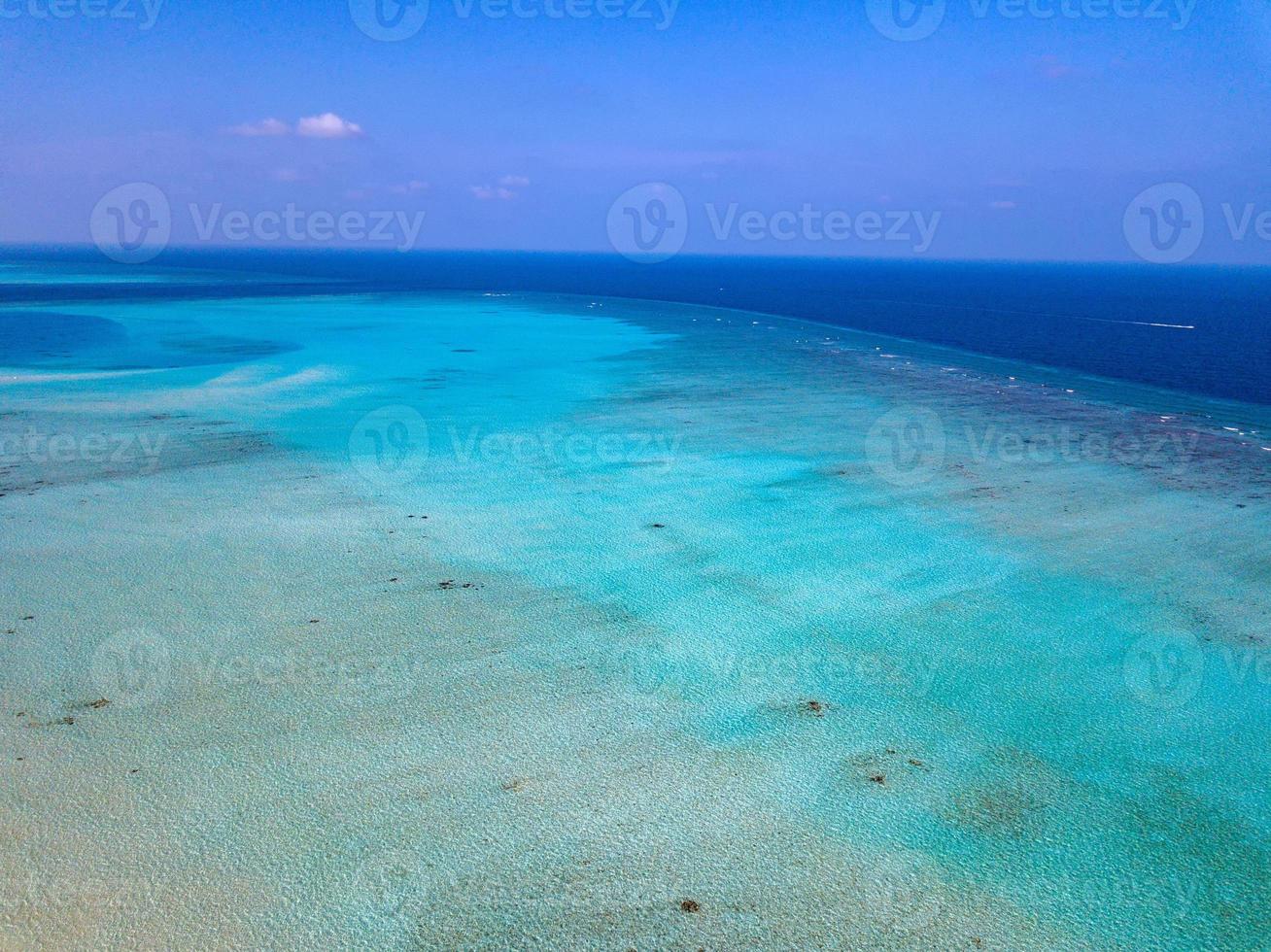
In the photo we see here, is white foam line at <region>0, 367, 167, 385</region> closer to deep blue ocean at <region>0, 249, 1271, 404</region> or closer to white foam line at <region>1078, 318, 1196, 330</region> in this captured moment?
deep blue ocean at <region>0, 249, 1271, 404</region>

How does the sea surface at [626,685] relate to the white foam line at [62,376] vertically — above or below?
below

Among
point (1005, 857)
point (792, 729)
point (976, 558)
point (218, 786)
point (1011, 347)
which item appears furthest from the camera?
point (1011, 347)

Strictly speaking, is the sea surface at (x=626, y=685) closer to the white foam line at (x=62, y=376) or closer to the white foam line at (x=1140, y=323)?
the white foam line at (x=62, y=376)

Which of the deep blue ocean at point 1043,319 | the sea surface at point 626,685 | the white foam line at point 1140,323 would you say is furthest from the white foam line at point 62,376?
the white foam line at point 1140,323

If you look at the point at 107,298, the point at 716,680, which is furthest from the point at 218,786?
the point at 107,298

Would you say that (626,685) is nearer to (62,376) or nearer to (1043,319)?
(62,376)

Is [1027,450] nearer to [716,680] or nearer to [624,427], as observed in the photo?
[624,427]

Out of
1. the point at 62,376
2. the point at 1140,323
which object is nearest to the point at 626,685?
the point at 62,376

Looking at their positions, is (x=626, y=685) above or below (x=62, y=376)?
below

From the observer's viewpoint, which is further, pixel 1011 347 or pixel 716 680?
pixel 1011 347
